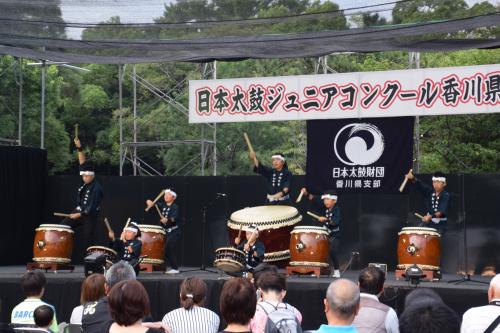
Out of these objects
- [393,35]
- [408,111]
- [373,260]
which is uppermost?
[393,35]

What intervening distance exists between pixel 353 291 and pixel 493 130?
43.0 feet

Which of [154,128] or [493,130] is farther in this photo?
[154,128]

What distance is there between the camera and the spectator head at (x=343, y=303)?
355cm

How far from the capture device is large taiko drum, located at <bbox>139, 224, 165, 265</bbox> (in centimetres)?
1137

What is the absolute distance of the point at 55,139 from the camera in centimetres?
2067

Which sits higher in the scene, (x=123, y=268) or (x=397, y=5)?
(x=397, y=5)

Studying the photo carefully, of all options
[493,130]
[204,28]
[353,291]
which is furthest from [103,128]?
[353,291]

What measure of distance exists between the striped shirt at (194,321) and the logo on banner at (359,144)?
6607 millimetres

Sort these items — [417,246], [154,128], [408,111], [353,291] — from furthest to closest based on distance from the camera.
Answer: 1. [154,128]
2. [408,111]
3. [417,246]
4. [353,291]

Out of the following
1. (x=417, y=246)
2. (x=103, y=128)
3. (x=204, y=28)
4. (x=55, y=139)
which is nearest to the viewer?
(x=417, y=246)

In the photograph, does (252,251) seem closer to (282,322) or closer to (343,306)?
(282,322)

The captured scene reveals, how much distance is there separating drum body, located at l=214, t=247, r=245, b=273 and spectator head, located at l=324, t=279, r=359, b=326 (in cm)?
653

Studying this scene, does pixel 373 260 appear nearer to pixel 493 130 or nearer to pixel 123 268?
pixel 493 130

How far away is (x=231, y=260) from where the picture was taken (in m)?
10.1
